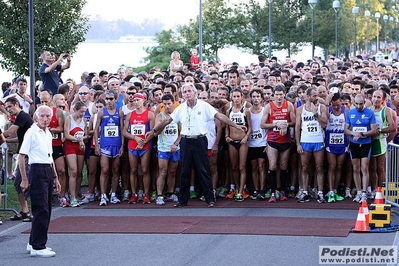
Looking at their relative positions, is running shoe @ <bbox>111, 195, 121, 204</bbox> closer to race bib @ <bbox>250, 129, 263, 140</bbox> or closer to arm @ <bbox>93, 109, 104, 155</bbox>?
arm @ <bbox>93, 109, 104, 155</bbox>

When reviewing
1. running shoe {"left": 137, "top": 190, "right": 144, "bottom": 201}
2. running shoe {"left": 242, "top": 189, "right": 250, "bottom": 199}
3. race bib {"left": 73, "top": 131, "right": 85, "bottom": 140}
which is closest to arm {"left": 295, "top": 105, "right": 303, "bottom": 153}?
running shoe {"left": 242, "top": 189, "right": 250, "bottom": 199}

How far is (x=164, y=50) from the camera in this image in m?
45.2

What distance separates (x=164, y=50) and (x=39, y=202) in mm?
35335

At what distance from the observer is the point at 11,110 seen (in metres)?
12.3

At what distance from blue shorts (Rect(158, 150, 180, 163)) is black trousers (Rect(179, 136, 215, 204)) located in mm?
576

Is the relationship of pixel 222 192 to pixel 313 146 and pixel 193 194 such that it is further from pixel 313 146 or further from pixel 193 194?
pixel 313 146

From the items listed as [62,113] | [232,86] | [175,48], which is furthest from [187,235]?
[175,48]

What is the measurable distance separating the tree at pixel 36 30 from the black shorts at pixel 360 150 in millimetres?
10752

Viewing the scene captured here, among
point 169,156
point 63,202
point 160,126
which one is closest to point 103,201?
point 63,202

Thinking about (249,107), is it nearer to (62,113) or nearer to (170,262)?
(62,113)

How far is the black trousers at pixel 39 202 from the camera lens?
33.6ft

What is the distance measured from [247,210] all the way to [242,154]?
1443 mm

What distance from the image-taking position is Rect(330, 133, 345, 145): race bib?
14.6 m

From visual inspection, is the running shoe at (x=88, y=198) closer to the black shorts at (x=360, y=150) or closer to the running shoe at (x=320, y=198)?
the running shoe at (x=320, y=198)
